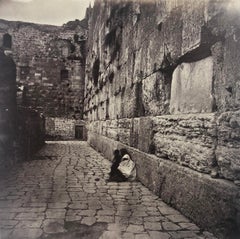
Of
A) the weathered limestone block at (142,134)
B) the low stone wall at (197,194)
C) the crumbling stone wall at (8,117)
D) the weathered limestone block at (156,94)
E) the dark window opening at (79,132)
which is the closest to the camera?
the low stone wall at (197,194)

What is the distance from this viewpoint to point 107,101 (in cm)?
841

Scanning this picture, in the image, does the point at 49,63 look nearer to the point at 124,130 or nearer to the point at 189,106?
the point at 124,130

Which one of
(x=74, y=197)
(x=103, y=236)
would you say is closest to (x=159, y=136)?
(x=74, y=197)

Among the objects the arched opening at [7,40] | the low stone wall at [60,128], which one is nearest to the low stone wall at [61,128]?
the low stone wall at [60,128]

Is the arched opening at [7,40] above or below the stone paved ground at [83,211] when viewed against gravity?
above

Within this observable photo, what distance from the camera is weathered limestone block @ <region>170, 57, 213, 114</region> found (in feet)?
9.51

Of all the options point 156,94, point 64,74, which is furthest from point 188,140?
point 64,74

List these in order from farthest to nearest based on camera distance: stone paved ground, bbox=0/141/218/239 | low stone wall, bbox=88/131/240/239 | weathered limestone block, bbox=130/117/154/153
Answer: weathered limestone block, bbox=130/117/154/153, stone paved ground, bbox=0/141/218/239, low stone wall, bbox=88/131/240/239

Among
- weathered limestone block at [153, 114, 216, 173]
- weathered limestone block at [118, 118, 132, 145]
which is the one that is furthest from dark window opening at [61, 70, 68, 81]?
weathered limestone block at [153, 114, 216, 173]

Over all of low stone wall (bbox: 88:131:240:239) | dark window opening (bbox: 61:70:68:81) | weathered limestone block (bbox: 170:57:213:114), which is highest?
dark window opening (bbox: 61:70:68:81)

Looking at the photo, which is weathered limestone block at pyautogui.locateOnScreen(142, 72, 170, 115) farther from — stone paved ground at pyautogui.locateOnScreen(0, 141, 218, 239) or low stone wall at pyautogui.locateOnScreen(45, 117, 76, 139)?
low stone wall at pyautogui.locateOnScreen(45, 117, 76, 139)

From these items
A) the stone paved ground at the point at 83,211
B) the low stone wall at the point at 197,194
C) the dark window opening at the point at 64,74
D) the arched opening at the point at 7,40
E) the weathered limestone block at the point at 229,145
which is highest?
the arched opening at the point at 7,40

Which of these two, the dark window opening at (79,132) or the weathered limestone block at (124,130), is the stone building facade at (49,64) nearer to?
the dark window opening at (79,132)

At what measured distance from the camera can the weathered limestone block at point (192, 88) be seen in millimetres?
2898
